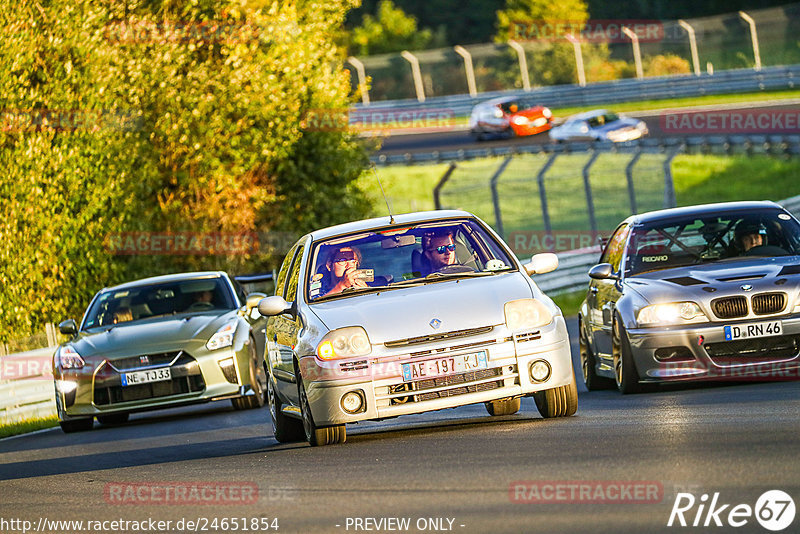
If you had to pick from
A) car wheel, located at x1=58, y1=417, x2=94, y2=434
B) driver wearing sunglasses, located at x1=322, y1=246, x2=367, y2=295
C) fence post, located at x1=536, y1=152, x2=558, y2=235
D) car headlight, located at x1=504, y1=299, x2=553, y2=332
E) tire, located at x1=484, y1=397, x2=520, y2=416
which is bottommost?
fence post, located at x1=536, y1=152, x2=558, y2=235

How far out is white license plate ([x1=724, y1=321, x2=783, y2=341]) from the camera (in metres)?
10.9

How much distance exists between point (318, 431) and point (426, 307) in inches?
46.9

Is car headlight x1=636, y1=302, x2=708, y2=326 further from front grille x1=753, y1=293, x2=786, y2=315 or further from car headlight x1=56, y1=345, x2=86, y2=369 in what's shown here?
car headlight x1=56, y1=345, x2=86, y2=369

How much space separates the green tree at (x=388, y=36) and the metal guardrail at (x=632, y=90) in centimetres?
2107

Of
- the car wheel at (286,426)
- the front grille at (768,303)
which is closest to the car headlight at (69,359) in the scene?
the car wheel at (286,426)

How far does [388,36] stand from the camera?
8150 centimetres

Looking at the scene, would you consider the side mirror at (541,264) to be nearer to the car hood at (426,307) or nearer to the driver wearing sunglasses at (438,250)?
the car hood at (426,307)

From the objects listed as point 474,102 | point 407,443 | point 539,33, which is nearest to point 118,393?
point 407,443

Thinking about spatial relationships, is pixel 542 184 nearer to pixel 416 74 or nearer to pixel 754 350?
pixel 754 350

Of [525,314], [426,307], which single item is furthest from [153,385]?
[525,314]

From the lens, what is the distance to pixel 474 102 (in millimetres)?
56594

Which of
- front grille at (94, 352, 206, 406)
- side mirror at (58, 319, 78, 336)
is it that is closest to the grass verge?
side mirror at (58, 319, 78, 336)

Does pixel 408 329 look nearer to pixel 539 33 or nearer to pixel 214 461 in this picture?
pixel 214 461

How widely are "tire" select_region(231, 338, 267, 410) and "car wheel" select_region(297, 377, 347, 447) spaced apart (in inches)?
216
